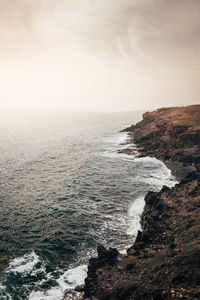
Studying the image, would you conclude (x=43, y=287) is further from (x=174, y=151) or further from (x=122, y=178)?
(x=174, y=151)

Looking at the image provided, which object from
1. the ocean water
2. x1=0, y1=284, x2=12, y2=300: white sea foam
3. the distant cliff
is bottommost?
x1=0, y1=284, x2=12, y2=300: white sea foam

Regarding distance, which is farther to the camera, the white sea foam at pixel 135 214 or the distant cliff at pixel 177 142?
the distant cliff at pixel 177 142

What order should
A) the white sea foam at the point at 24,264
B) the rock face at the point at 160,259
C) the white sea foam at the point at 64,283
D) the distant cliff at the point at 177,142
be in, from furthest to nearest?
the distant cliff at the point at 177,142
the white sea foam at the point at 24,264
the white sea foam at the point at 64,283
the rock face at the point at 160,259

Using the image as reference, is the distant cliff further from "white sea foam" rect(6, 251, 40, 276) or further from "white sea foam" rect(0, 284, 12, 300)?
"white sea foam" rect(0, 284, 12, 300)

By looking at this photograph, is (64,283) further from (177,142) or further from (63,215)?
(177,142)

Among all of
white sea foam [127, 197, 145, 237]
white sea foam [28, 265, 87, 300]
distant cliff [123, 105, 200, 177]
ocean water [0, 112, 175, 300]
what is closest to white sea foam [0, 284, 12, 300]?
ocean water [0, 112, 175, 300]

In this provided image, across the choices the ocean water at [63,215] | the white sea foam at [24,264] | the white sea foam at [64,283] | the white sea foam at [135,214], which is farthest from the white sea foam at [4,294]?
the white sea foam at [135,214]

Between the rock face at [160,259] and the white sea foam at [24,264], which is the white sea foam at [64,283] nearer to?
the rock face at [160,259]

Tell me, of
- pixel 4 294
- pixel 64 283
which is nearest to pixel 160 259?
pixel 64 283
